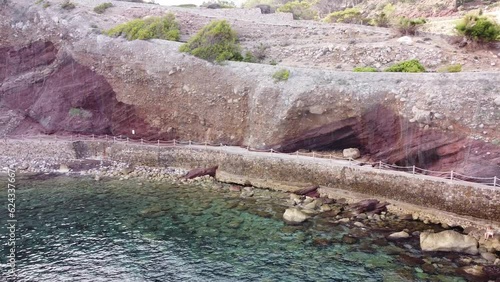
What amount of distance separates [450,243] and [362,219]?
4642 mm

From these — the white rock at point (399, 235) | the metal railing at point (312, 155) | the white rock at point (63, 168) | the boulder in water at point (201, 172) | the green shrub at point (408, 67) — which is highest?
the green shrub at point (408, 67)

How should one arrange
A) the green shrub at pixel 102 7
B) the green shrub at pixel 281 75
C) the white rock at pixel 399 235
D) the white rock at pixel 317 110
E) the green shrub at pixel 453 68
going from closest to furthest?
the white rock at pixel 399 235 < the green shrub at pixel 453 68 < the white rock at pixel 317 110 < the green shrub at pixel 281 75 < the green shrub at pixel 102 7

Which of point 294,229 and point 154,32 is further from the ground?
point 154,32

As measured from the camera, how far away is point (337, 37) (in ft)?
115

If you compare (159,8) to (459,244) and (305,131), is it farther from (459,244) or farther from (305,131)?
(459,244)

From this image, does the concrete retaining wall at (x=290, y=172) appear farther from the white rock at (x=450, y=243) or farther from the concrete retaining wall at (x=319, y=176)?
the white rock at (x=450, y=243)

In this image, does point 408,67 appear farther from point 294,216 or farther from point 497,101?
point 294,216

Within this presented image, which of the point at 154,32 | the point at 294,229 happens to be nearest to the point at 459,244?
the point at 294,229

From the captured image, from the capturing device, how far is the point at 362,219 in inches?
791

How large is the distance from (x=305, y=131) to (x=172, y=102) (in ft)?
40.4

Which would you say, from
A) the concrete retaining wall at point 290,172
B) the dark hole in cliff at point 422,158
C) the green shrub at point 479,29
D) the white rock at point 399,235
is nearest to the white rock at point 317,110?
the concrete retaining wall at point 290,172

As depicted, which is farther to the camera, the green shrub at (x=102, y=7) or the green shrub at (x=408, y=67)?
the green shrub at (x=102, y=7)

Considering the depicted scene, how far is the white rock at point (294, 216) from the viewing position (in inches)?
790

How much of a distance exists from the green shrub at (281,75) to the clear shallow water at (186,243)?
844cm
